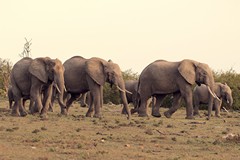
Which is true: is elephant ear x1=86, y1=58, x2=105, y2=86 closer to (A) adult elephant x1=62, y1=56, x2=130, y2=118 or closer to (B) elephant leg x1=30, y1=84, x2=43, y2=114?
(A) adult elephant x1=62, y1=56, x2=130, y2=118

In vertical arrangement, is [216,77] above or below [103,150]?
above

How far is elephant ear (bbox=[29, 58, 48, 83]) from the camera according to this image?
871 inches

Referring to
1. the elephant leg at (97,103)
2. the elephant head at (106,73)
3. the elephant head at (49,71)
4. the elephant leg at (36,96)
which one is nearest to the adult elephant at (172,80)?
the elephant head at (106,73)

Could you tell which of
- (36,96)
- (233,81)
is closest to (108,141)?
(36,96)

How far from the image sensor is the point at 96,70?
79.2 feet

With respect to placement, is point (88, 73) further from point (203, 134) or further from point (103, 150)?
point (103, 150)

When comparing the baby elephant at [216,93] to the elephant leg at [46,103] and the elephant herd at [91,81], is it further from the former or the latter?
the elephant leg at [46,103]

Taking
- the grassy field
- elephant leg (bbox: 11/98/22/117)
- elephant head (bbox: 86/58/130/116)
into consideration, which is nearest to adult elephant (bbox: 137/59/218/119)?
elephant head (bbox: 86/58/130/116)

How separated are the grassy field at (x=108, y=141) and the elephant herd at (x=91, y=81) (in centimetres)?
178

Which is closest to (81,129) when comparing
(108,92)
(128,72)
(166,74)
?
(166,74)

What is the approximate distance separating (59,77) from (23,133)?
572cm

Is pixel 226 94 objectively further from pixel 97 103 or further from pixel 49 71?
pixel 49 71

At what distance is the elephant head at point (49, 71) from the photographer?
22094mm

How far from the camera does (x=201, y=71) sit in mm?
26062
